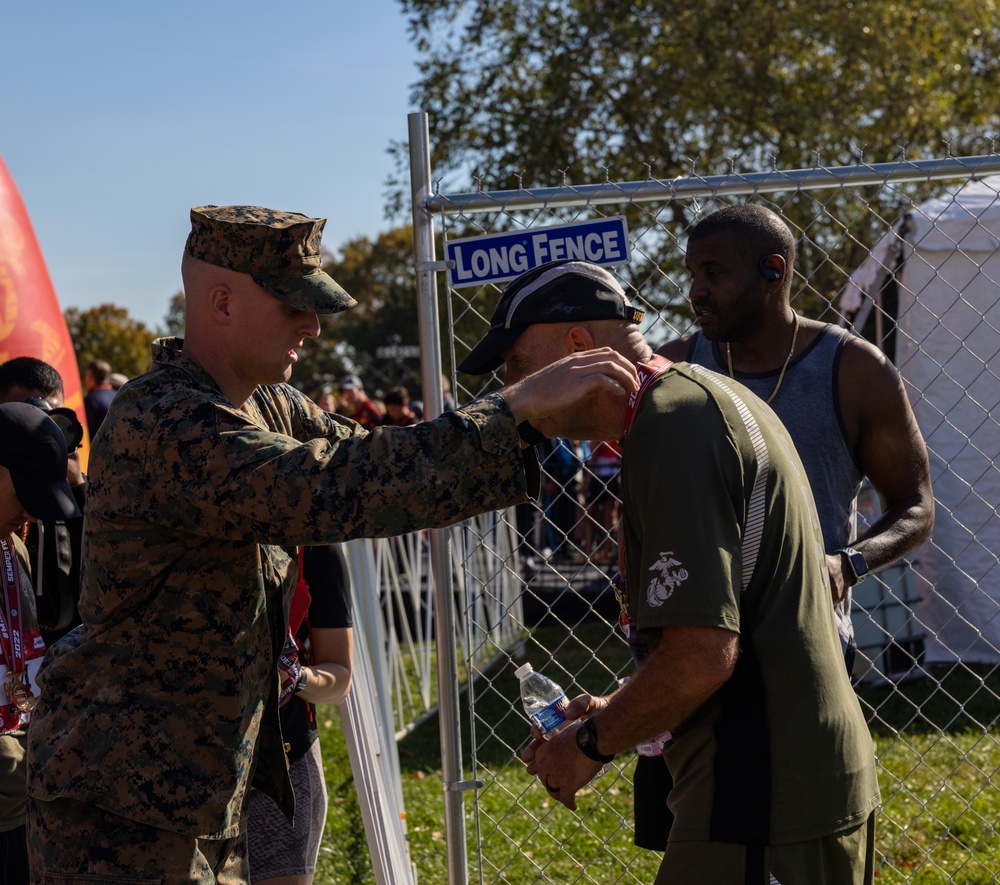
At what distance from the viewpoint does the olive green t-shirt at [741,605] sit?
72.3 inches

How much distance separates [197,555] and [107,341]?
45486 millimetres

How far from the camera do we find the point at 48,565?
3.08m

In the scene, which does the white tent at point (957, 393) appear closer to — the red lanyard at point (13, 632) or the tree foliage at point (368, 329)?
the red lanyard at point (13, 632)

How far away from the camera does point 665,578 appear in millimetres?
1845

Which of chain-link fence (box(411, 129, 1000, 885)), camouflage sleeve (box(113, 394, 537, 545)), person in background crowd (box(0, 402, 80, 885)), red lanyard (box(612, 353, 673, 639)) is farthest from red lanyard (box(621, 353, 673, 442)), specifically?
person in background crowd (box(0, 402, 80, 885))

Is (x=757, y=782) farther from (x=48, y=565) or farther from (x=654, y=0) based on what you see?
(x=654, y=0)

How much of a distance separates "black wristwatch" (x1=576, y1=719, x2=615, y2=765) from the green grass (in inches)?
65.3

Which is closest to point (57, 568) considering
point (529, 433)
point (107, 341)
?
point (529, 433)

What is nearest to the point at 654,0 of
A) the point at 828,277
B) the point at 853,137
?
the point at 853,137

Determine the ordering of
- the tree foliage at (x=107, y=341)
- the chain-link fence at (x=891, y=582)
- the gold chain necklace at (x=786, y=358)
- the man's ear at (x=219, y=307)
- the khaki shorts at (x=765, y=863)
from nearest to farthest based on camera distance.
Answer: the khaki shorts at (x=765, y=863) → the man's ear at (x=219, y=307) → the gold chain necklace at (x=786, y=358) → the chain-link fence at (x=891, y=582) → the tree foliage at (x=107, y=341)

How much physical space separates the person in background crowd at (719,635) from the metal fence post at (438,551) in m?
1.08

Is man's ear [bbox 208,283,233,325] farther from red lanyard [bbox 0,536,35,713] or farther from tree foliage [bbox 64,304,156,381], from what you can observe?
tree foliage [bbox 64,304,156,381]

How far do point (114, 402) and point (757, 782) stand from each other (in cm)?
133

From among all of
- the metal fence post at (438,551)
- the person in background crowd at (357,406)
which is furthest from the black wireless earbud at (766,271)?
the person in background crowd at (357,406)
